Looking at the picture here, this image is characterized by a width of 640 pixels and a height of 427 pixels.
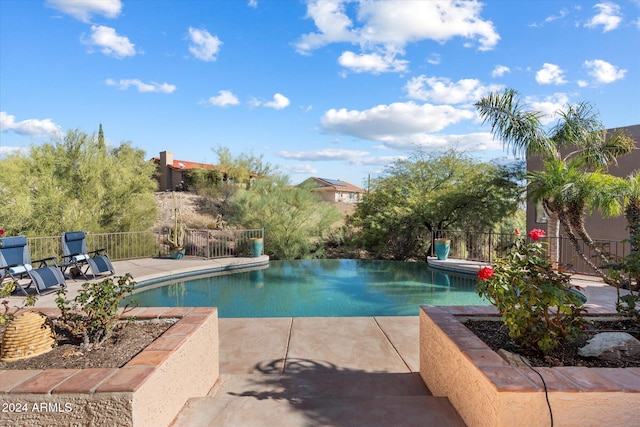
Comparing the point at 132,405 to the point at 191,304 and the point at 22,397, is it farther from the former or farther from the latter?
the point at 191,304

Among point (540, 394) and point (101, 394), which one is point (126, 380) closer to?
point (101, 394)

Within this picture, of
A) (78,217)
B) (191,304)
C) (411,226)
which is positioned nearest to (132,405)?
(191,304)

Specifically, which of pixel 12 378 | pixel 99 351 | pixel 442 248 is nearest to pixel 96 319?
pixel 99 351

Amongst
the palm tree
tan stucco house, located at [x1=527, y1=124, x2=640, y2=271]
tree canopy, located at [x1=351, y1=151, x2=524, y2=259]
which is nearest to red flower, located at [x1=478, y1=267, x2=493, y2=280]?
the palm tree

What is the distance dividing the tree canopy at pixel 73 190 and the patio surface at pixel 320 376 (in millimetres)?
5079

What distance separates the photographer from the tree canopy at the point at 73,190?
30.1 feet

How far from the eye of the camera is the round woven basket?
6.93ft

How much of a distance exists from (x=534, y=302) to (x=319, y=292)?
5279 mm

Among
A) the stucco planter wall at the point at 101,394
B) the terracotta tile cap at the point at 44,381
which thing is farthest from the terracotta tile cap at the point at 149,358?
the terracotta tile cap at the point at 44,381

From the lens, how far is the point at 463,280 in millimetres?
8227

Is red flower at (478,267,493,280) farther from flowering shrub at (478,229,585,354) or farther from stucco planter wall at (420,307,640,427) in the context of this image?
stucco planter wall at (420,307,640,427)

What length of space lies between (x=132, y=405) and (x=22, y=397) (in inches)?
21.2

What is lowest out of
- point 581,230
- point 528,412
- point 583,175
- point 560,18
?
point 528,412

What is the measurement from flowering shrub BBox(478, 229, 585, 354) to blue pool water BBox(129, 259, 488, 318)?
3.40 metres
